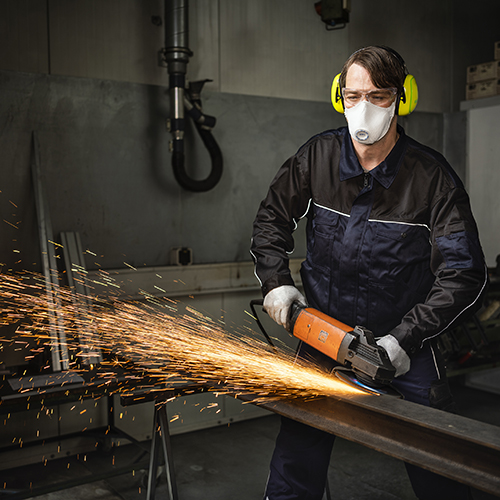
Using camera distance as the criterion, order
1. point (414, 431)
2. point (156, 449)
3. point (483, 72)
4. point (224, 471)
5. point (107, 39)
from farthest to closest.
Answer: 1. point (483, 72)
2. point (107, 39)
3. point (224, 471)
4. point (156, 449)
5. point (414, 431)

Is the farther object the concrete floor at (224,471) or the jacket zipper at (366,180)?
the concrete floor at (224,471)

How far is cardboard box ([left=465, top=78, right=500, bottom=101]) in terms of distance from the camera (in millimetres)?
4941

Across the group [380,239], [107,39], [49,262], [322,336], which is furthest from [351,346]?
[107,39]

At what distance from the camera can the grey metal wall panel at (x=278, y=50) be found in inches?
160

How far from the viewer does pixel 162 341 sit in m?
3.01

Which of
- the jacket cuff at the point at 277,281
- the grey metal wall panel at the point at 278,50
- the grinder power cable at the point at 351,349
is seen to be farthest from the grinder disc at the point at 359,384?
the grey metal wall panel at the point at 278,50

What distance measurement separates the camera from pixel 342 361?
1888mm

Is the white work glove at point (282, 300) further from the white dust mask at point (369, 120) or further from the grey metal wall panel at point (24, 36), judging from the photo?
the grey metal wall panel at point (24, 36)

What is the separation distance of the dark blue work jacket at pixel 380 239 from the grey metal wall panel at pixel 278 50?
200 cm

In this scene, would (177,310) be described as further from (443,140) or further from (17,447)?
(443,140)

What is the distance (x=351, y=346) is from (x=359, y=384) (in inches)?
6.1

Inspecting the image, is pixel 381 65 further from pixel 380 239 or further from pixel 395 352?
pixel 395 352

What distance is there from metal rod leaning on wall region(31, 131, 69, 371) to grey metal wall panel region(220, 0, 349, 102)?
144cm

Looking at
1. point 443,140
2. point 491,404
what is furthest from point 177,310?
point 443,140
